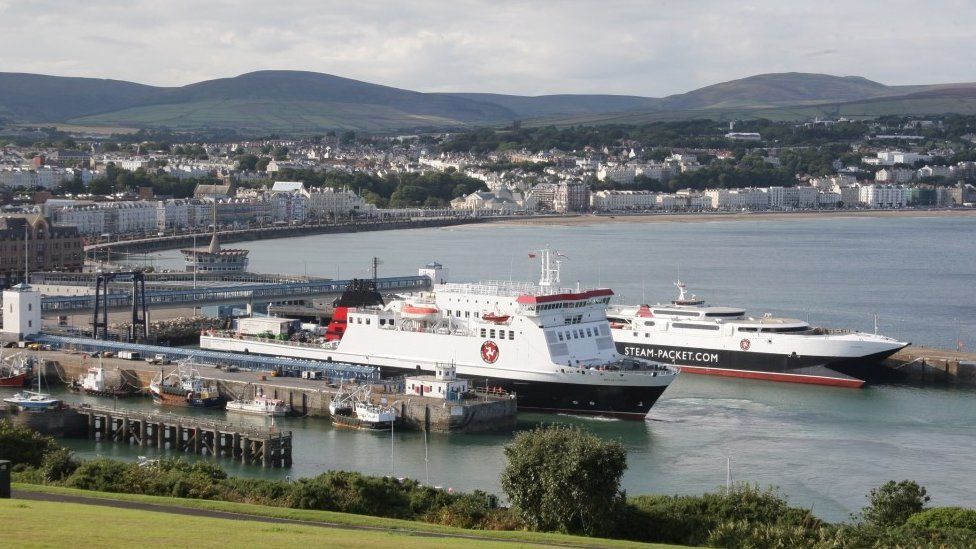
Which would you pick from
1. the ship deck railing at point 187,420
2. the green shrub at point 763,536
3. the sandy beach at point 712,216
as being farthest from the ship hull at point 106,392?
the sandy beach at point 712,216

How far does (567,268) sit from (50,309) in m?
26.2

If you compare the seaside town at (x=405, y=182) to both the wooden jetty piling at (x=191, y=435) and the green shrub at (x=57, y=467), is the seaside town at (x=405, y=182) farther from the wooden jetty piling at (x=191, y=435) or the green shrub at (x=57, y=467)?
the green shrub at (x=57, y=467)

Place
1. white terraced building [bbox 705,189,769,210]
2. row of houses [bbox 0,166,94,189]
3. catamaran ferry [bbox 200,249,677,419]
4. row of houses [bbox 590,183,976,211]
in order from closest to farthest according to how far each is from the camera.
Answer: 1. catamaran ferry [bbox 200,249,677,419]
2. row of houses [bbox 0,166,94,189]
3. row of houses [bbox 590,183,976,211]
4. white terraced building [bbox 705,189,769,210]

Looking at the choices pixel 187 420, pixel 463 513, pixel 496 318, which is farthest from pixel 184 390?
pixel 463 513

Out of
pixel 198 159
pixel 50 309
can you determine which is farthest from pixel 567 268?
pixel 198 159

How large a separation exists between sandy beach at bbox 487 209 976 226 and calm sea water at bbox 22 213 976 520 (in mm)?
15879

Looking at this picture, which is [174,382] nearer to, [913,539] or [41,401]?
[41,401]

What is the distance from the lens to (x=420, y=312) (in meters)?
28.5

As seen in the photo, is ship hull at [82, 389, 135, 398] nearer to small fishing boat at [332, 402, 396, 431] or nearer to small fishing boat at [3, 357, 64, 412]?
small fishing boat at [3, 357, 64, 412]

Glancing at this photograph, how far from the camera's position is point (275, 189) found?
10200 centimetres

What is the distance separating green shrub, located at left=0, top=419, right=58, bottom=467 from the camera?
18719mm

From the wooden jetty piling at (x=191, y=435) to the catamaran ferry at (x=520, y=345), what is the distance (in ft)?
16.4

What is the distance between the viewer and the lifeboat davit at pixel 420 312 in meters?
28.4

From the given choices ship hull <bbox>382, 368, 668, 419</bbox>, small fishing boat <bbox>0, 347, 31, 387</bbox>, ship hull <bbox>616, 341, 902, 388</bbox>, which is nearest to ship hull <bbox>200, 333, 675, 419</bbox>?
ship hull <bbox>382, 368, 668, 419</bbox>
